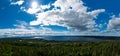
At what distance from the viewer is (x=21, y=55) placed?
163 metres

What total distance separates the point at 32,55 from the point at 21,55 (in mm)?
19224

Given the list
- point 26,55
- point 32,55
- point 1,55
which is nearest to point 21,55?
point 26,55

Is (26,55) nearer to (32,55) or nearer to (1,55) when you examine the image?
(32,55)

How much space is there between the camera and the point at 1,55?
362ft

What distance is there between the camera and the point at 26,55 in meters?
169

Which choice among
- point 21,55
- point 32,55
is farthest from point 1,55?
point 32,55

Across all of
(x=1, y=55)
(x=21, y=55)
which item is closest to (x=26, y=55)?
(x=21, y=55)

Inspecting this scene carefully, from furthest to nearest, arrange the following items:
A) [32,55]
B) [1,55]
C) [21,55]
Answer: [32,55], [21,55], [1,55]

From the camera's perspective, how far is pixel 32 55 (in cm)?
18050

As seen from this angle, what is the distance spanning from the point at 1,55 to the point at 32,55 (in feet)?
234

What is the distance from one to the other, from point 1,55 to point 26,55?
5958 centimetres

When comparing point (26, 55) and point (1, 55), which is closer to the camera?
point (1, 55)

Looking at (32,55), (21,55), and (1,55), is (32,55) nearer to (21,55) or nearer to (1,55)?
(21,55)

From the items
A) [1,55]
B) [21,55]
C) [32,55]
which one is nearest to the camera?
[1,55]
